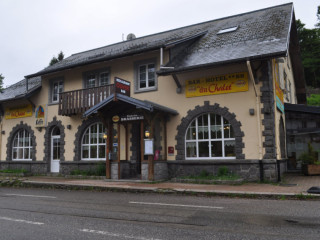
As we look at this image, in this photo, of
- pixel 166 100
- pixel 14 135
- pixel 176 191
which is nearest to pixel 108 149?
pixel 166 100

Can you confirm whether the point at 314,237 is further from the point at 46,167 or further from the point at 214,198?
the point at 46,167

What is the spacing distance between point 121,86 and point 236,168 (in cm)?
640

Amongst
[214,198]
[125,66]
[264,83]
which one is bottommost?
[214,198]

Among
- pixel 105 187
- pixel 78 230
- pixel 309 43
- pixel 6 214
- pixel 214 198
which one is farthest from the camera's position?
pixel 309 43

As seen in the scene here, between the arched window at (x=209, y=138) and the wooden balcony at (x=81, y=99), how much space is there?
4.75m

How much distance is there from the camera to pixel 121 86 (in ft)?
47.1

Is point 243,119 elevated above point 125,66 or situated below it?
below

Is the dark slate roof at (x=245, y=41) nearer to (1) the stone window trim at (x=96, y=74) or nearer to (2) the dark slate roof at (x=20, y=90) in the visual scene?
(1) the stone window trim at (x=96, y=74)

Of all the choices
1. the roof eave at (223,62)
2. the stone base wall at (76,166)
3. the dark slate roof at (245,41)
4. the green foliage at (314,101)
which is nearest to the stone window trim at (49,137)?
the stone base wall at (76,166)

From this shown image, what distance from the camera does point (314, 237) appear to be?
4613 mm

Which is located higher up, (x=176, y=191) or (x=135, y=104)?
(x=135, y=104)

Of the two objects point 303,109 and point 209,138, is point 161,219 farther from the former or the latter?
point 303,109

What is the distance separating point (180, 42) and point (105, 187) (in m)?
7.82

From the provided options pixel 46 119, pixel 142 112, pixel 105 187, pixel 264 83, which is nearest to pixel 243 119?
pixel 264 83
